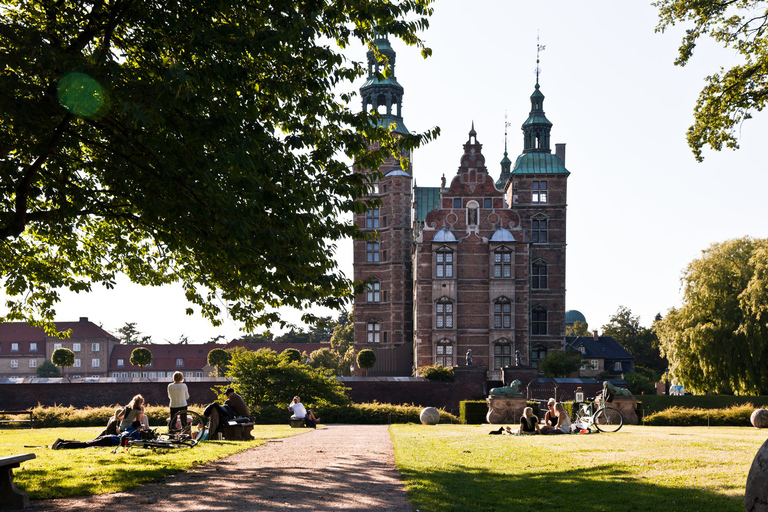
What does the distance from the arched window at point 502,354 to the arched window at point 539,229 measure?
9.33 meters

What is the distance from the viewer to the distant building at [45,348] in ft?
317

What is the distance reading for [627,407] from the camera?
28047 millimetres

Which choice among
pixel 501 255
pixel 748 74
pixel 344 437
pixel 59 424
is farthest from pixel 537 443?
pixel 501 255

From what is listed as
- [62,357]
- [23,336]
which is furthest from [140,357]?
[23,336]

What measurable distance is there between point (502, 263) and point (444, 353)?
7.19m

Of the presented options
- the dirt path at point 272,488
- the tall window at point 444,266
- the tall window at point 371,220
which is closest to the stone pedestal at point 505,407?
the dirt path at point 272,488

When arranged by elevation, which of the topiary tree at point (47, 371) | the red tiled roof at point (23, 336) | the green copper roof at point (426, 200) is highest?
the green copper roof at point (426, 200)

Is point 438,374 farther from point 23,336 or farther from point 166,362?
point 23,336

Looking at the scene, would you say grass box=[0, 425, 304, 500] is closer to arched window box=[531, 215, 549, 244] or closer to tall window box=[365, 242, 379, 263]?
tall window box=[365, 242, 379, 263]

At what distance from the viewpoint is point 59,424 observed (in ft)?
97.3

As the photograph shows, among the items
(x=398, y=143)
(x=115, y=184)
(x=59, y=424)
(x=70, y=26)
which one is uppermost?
(x=70, y=26)

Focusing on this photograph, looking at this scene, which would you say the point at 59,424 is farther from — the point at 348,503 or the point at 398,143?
the point at 348,503

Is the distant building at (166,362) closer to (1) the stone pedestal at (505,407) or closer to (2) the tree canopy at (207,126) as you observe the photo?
(1) the stone pedestal at (505,407)

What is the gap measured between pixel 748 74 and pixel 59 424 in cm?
2617
